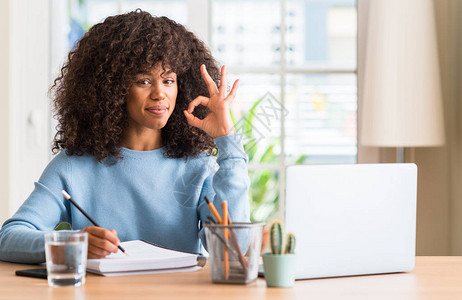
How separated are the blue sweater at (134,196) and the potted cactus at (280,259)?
414mm

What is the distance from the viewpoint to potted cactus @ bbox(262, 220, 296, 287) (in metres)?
1.22

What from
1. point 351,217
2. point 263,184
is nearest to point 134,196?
point 351,217

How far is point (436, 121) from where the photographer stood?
2.87 meters

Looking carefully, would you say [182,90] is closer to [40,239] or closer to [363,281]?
[40,239]

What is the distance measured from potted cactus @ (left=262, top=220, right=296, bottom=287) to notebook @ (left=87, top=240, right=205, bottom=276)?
0.75ft

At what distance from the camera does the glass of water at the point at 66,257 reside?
1219 millimetres

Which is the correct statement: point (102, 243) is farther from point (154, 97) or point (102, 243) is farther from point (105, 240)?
point (154, 97)

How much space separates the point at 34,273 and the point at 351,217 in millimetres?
617

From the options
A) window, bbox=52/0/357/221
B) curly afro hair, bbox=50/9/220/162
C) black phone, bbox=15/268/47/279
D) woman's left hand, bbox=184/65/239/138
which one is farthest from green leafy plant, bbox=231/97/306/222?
black phone, bbox=15/268/47/279

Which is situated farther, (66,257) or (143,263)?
(143,263)

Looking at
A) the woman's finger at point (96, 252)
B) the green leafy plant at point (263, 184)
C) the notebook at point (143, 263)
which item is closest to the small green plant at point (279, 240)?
the notebook at point (143, 263)

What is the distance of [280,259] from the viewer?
4.00 feet

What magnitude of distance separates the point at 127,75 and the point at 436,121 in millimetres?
1552

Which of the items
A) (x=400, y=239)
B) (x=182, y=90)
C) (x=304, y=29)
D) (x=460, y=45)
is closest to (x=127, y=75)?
(x=182, y=90)
